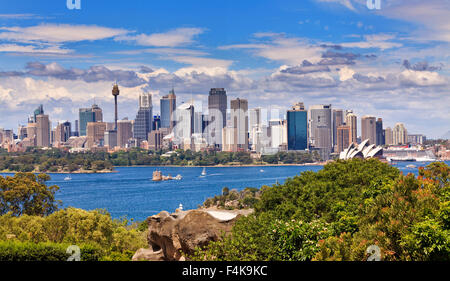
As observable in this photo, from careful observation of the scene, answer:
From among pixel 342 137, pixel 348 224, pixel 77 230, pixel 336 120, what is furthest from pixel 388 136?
pixel 348 224

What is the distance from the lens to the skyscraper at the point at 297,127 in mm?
66188

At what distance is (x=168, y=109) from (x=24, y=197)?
84.3m

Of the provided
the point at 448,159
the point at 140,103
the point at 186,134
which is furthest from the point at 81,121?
the point at 448,159

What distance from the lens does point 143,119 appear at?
9506 cm

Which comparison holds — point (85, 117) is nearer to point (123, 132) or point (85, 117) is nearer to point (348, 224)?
point (123, 132)

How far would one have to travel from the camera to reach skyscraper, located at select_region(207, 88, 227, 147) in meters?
76.3

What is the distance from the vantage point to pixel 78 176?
174ft

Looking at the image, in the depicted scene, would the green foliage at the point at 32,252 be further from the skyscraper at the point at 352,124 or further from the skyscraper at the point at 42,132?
the skyscraper at the point at 42,132

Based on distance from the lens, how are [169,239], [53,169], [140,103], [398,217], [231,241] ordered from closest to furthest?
[398,217] < [231,241] < [169,239] < [53,169] < [140,103]

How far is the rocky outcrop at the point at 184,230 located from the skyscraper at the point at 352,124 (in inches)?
1913

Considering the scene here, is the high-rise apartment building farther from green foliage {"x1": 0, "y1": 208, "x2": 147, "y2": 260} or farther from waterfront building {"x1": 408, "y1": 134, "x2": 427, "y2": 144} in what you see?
green foliage {"x1": 0, "y1": 208, "x2": 147, "y2": 260}

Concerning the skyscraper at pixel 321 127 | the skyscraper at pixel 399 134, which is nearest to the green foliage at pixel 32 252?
the skyscraper at pixel 321 127
